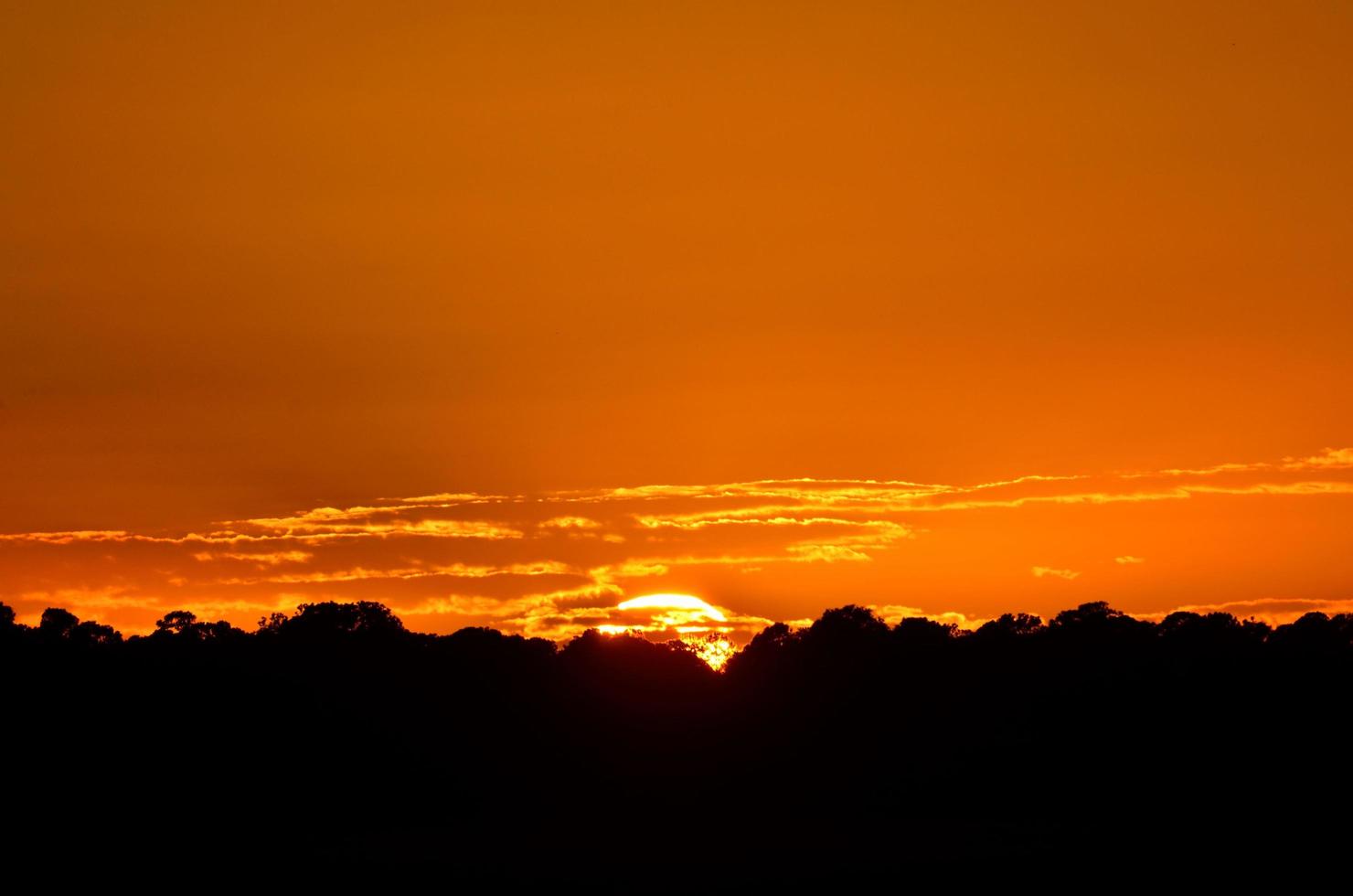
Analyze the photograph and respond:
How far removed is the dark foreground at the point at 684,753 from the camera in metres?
118

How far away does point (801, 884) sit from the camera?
353 feet

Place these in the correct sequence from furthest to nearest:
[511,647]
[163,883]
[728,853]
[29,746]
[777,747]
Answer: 1. [511,647]
2. [777,747]
3. [29,746]
4. [728,853]
5. [163,883]

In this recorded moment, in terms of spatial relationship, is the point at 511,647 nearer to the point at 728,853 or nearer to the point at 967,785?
the point at 967,785

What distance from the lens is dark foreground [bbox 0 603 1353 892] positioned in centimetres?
11769

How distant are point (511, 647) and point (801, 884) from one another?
94685 millimetres

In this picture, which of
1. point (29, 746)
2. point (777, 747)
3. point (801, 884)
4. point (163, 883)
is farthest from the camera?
point (777, 747)

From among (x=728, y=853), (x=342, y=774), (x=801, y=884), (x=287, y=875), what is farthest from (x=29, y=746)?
(x=801, y=884)

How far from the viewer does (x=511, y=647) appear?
199 m

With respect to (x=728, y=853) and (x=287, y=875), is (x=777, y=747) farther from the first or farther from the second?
(x=287, y=875)

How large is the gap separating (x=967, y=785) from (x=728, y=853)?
138ft

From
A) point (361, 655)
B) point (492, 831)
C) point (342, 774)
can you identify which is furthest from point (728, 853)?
point (361, 655)

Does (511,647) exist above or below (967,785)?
above

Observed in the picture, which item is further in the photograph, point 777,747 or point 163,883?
point 777,747

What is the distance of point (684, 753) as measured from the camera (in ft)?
586
